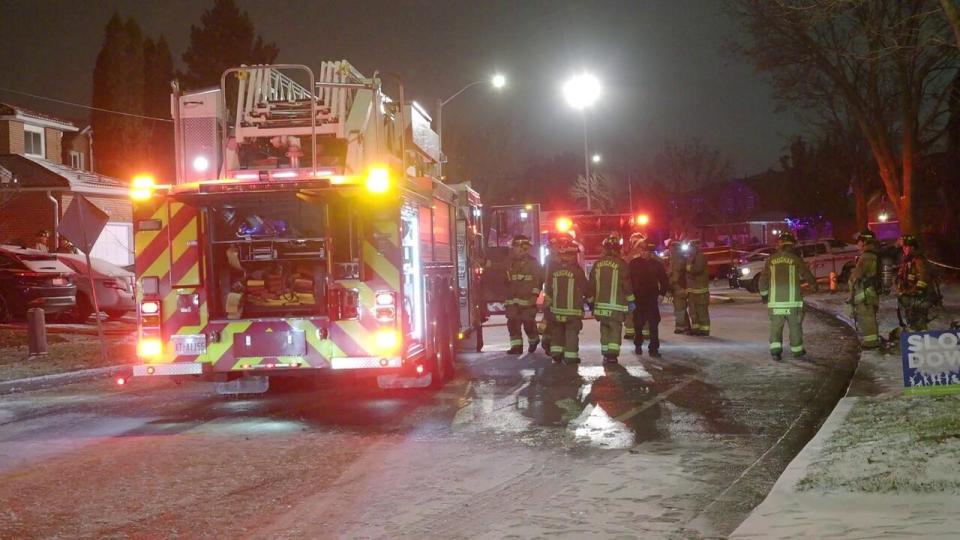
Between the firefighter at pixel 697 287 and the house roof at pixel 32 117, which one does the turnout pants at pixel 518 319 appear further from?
the house roof at pixel 32 117

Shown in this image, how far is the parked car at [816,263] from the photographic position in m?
33.5

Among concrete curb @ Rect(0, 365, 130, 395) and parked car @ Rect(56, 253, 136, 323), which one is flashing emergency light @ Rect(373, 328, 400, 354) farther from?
parked car @ Rect(56, 253, 136, 323)

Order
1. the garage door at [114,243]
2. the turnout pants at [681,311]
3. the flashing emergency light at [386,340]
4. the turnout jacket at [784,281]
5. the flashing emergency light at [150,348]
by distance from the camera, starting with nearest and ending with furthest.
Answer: the flashing emergency light at [386,340]
the flashing emergency light at [150,348]
the turnout jacket at [784,281]
the turnout pants at [681,311]
the garage door at [114,243]

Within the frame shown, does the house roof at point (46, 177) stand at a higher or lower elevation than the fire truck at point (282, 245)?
higher

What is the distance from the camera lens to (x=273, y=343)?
391 inches

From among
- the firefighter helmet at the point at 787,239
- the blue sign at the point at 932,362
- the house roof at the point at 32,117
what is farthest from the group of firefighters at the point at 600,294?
the house roof at the point at 32,117

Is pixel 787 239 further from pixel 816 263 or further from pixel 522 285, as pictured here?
pixel 816 263

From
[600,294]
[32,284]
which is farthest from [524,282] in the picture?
[32,284]

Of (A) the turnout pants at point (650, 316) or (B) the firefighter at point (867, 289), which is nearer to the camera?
(B) the firefighter at point (867, 289)

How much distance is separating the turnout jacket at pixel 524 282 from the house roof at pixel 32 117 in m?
26.7

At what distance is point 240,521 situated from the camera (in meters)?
6.12

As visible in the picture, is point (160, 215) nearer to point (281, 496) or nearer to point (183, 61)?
point (281, 496)

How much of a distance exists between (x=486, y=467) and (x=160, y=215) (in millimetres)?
4584

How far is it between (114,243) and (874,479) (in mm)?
31571
